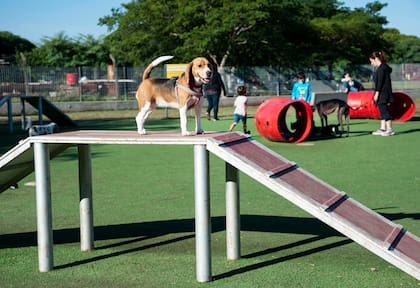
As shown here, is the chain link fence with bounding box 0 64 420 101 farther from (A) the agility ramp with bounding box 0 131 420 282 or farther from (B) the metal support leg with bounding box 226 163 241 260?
(B) the metal support leg with bounding box 226 163 241 260

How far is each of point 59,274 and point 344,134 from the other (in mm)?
12146

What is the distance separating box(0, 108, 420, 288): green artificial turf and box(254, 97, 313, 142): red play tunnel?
100 inches

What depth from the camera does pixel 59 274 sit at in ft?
17.4

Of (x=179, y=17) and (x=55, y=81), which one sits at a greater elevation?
(x=179, y=17)

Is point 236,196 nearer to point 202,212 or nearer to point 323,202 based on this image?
point 202,212

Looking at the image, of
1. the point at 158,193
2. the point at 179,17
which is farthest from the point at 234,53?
the point at 158,193

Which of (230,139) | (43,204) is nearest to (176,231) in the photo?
(43,204)

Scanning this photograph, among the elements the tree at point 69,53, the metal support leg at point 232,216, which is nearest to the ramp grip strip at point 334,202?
the metal support leg at point 232,216

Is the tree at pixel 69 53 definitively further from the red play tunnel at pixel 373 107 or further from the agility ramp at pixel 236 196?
the agility ramp at pixel 236 196

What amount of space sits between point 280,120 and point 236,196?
9133 mm

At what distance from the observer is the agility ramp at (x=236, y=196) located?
4652 millimetres

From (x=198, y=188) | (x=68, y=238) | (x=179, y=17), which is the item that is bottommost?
(x=68, y=238)

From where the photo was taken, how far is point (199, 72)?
17.9 feet

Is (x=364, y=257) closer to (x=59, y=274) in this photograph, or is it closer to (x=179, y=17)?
(x=59, y=274)
